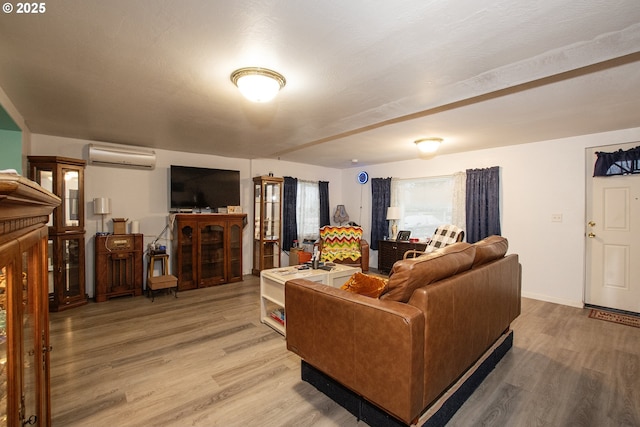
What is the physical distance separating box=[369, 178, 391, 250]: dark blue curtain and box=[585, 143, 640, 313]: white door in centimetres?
300

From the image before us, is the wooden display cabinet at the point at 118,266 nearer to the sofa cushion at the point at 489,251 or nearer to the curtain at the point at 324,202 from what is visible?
the curtain at the point at 324,202

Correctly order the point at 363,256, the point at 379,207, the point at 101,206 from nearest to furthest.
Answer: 1. the point at 101,206
2. the point at 363,256
3. the point at 379,207

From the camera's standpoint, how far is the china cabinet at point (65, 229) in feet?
11.4

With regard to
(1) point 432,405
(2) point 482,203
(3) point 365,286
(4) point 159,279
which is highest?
(2) point 482,203

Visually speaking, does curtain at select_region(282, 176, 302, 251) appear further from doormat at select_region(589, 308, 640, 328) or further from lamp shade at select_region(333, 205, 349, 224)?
doormat at select_region(589, 308, 640, 328)

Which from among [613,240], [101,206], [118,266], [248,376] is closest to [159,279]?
[118,266]

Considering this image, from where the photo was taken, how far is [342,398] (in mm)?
1904

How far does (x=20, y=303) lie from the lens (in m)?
0.92

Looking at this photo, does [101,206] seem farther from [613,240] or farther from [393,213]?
[613,240]

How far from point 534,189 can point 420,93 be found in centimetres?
292

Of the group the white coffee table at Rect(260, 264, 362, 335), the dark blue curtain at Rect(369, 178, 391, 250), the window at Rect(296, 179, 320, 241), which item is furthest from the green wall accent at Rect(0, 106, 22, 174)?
the dark blue curtain at Rect(369, 178, 391, 250)

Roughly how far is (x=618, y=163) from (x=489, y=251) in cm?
276

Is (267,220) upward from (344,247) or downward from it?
upward

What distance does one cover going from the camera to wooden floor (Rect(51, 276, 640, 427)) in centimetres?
181
